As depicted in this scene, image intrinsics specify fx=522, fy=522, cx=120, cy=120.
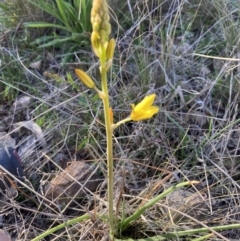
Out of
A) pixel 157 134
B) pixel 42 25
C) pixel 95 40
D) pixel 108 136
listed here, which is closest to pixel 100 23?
pixel 95 40

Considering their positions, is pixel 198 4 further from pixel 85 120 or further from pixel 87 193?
pixel 87 193

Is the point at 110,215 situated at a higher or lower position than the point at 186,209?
higher

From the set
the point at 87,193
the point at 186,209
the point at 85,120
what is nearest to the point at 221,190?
the point at 186,209

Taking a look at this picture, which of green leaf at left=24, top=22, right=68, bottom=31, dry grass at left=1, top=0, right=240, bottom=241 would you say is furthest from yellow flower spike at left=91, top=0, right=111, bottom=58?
green leaf at left=24, top=22, right=68, bottom=31

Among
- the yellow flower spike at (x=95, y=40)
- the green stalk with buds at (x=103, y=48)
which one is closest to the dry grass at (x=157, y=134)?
the green stalk with buds at (x=103, y=48)

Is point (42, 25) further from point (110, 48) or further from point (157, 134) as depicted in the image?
point (110, 48)

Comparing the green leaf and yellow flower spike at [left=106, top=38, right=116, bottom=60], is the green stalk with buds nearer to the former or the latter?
yellow flower spike at [left=106, top=38, right=116, bottom=60]

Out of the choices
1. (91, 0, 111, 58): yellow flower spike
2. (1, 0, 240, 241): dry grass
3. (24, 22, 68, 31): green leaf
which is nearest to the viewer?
(91, 0, 111, 58): yellow flower spike

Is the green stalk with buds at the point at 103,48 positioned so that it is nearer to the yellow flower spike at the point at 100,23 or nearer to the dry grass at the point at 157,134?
the yellow flower spike at the point at 100,23
